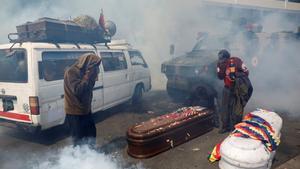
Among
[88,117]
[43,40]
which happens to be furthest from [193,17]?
[88,117]

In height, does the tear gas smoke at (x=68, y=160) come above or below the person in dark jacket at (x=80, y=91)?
below

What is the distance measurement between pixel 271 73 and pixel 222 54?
4809mm

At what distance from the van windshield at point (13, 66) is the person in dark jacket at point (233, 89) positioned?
13.3ft

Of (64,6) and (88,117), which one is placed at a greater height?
(64,6)

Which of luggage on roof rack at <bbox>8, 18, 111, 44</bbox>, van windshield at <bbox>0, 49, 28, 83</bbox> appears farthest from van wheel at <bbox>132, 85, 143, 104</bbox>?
van windshield at <bbox>0, 49, 28, 83</bbox>

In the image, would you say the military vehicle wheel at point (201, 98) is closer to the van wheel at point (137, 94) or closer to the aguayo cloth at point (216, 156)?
the van wheel at point (137, 94)

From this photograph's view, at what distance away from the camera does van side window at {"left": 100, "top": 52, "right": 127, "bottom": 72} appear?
6800 mm

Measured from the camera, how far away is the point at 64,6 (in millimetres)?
13938

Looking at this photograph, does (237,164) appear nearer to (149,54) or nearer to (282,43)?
(282,43)

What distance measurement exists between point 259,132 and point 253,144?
0.33 meters

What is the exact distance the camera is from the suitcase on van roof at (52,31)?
5348 mm

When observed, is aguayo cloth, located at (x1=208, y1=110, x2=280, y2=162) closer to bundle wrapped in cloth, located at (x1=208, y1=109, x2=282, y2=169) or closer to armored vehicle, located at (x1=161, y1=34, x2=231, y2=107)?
bundle wrapped in cloth, located at (x1=208, y1=109, x2=282, y2=169)

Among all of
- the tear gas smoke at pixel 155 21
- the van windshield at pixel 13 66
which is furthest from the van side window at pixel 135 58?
the van windshield at pixel 13 66

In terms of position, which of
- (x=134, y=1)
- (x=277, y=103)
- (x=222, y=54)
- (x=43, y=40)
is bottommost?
(x=277, y=103)
